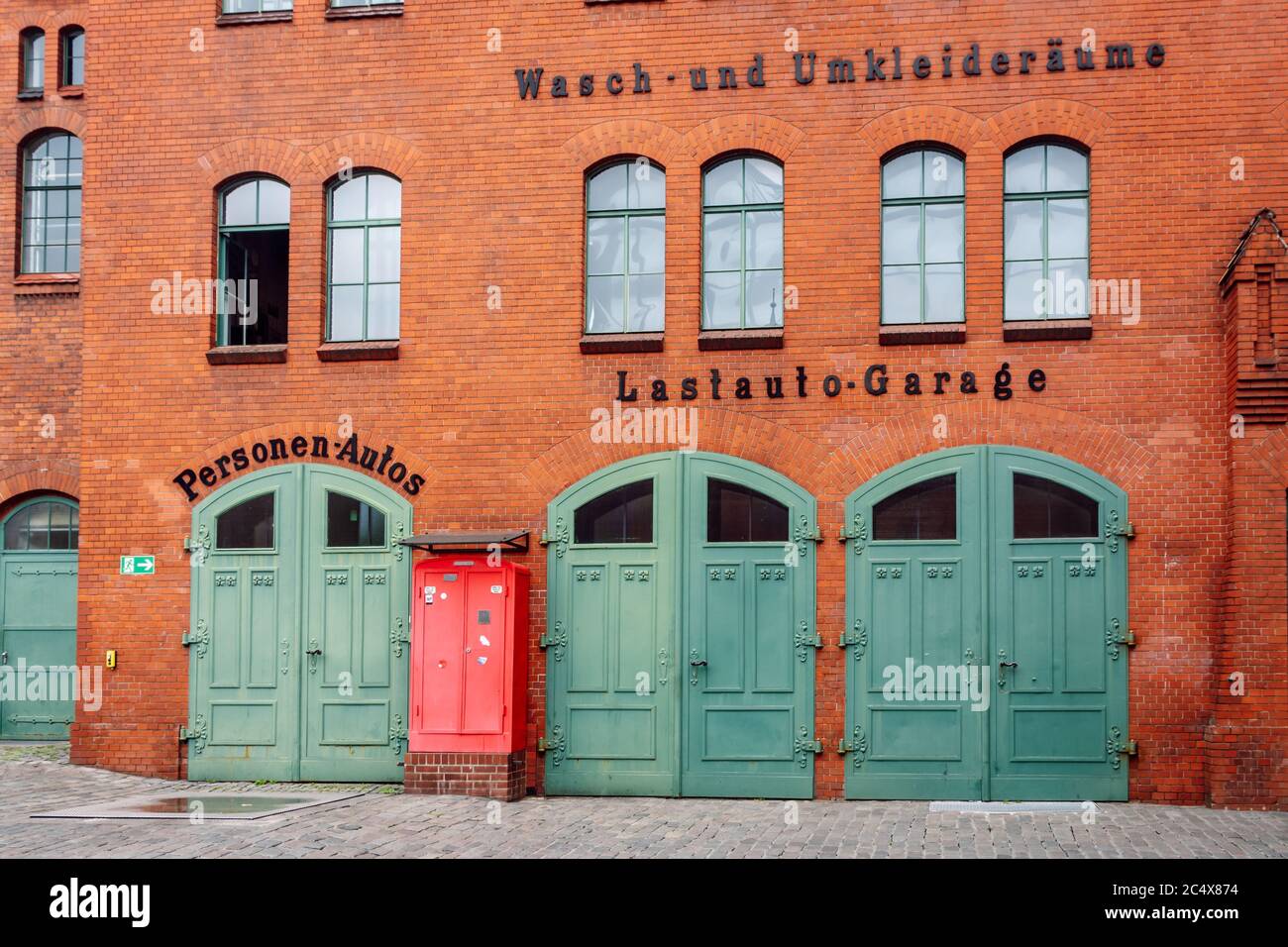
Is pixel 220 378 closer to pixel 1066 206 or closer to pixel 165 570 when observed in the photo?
pixel 165 570

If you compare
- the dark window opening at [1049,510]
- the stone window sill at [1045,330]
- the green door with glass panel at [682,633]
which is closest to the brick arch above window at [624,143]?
the green door with glass panel at [682,633]

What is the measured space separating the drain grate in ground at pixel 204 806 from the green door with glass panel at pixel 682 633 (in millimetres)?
2356

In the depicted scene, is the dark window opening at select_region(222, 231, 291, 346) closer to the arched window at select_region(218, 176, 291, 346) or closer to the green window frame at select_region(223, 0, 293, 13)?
the arched window at select_region(218, 176, 291, 346)

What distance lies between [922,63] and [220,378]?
7.79m

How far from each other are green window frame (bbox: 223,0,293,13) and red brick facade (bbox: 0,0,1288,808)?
314 mm

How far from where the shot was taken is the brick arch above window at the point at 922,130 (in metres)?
13.8

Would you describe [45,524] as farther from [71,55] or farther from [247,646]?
[71,55]

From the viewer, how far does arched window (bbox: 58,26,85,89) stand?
1812 cm

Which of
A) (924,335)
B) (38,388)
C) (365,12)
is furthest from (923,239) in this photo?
(38,388)

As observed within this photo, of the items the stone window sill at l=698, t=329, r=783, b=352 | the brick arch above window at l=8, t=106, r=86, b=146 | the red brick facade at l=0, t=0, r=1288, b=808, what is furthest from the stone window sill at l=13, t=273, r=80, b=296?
the stone window sill at l=698, t=329, r=783, b=352

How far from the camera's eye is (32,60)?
1833 cm

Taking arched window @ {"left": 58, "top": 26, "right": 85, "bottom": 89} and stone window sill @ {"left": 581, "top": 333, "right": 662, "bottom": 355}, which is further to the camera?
arched window @ {"left": 58, "top": 26, "right": 85, "bottom": 89}

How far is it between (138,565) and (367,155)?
4895mm

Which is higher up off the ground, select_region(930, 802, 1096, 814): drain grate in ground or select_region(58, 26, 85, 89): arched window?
select_region(58, 26, 85, 89): arched window
